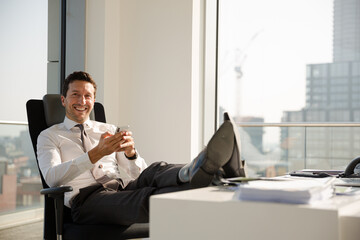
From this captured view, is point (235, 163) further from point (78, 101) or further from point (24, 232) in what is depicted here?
point (24, 232)

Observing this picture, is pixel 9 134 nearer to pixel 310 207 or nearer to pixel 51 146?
pixel 51 146

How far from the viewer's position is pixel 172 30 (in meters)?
3.96

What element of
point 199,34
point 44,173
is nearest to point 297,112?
point 199,34

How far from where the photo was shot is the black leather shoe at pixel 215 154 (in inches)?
58.9

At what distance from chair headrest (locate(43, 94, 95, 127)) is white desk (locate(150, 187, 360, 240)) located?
5.20 feet

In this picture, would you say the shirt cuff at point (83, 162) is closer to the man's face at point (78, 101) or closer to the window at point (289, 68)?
the man's face at point (78, 101)

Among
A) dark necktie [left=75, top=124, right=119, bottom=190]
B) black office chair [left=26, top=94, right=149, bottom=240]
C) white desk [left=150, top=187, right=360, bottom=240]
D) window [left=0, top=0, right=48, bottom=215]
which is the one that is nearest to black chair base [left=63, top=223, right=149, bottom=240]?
black office chair [left=26, top=94, right=149, bottom=240]

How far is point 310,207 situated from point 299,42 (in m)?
4.99

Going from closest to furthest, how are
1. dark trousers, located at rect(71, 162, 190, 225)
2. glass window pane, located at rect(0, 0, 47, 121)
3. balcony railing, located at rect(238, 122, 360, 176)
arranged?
dark trousers, located at rect(71, 162, 190, 225), glass window pane, located at rect(0, 0, 47, 121), balcony railing, located at rect(238, 122, 360, 176)

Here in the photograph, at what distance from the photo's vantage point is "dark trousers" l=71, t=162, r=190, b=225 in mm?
1953

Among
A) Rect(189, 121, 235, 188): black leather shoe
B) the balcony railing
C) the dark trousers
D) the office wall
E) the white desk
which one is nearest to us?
the white desk

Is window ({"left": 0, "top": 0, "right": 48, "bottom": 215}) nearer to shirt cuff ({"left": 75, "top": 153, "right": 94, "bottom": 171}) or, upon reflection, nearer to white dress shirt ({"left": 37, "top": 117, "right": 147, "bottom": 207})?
white dress shirt ({"left": 37, "top": 117, "right": 147, "bottom": 207})

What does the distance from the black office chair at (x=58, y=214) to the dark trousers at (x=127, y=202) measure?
0.05 metres

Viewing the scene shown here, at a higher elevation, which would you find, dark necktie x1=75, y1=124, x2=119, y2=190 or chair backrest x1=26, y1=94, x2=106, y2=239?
chair backrest x1=26, y1=94, x2=106, y2=239
